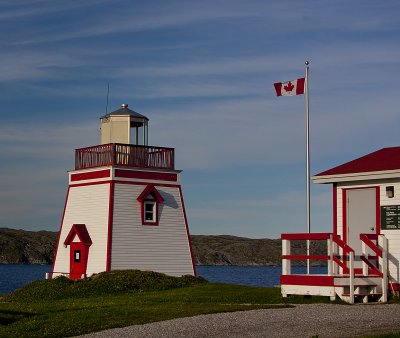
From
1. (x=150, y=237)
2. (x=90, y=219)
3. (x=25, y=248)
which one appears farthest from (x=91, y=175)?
(x=25, y=248)

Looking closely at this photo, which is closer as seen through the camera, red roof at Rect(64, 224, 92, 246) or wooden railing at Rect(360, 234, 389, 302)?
wooden railing at Rect(360, 234, 389, 302)

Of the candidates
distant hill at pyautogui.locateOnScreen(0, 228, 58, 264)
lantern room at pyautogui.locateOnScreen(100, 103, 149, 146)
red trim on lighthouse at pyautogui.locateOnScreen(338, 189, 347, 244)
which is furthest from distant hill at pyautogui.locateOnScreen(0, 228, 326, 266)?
red trim on lighthouse at pyautogui.locateOnScreen(338, 189, 347, 244)

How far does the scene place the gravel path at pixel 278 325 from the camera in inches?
763

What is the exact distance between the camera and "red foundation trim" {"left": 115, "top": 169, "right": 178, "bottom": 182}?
133 feet

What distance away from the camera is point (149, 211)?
41.2 meters

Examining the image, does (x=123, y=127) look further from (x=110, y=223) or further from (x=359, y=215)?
(x=359, y=215)

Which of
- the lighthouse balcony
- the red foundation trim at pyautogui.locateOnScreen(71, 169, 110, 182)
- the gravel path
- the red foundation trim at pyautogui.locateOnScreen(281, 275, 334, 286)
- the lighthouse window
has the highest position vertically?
the lighthouse balcony

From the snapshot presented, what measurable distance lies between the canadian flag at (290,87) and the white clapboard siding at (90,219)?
9.61m

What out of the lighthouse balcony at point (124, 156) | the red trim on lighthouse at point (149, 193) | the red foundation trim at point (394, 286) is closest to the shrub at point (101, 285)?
the red trim on lighthouse at point (149, 193)

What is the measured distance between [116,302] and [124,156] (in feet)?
44.3

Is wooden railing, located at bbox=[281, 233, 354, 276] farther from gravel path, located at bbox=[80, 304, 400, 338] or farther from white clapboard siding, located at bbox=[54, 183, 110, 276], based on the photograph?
white clapboard siding, located at bbox=[54, 183, 110, 276]

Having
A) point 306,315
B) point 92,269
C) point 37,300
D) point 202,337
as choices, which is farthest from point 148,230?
point 202,337

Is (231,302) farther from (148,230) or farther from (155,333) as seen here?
(148,230)

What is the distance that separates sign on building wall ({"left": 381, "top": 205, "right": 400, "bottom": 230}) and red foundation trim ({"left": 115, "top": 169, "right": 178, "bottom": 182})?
51.9 ft
